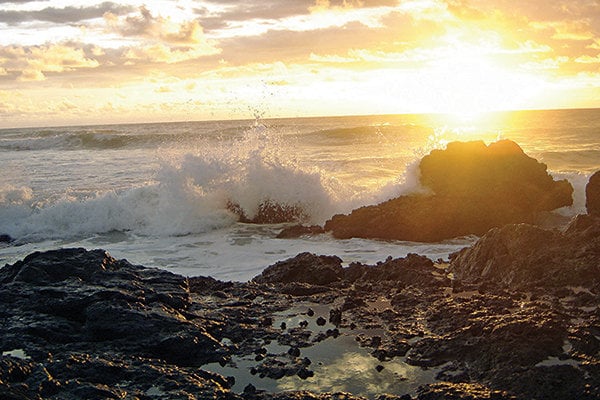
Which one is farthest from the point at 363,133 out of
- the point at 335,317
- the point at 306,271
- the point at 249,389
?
the point at 249,389

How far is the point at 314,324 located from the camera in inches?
247

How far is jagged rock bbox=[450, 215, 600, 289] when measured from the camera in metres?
6.87

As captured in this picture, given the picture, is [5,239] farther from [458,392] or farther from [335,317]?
[458,392]

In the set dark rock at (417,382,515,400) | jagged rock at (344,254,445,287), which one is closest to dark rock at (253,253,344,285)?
jagged rock at (344,254,445,287)

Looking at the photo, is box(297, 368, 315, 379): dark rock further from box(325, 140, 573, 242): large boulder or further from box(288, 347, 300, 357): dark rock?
box(325, 140, 573, 242): large boulder

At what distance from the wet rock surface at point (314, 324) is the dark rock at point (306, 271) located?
0.02 meters

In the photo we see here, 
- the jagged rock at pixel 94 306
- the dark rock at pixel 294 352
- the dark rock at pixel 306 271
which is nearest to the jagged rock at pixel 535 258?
the dark rock at pixel 306 271

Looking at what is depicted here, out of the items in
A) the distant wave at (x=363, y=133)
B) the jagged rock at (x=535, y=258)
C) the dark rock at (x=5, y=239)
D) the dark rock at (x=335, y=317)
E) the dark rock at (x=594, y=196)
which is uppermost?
the distant wave at (x=363, y=133)

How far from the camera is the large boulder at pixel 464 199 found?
11.3m

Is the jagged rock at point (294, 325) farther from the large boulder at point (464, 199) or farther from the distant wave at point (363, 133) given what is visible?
the distant wave at point (363, 133)

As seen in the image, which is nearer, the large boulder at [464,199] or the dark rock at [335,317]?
the dark rock at [335,317]

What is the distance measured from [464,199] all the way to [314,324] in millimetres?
6731

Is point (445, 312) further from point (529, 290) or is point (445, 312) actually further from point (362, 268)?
point (362, 268)

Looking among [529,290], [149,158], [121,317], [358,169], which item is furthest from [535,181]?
[149,158]
